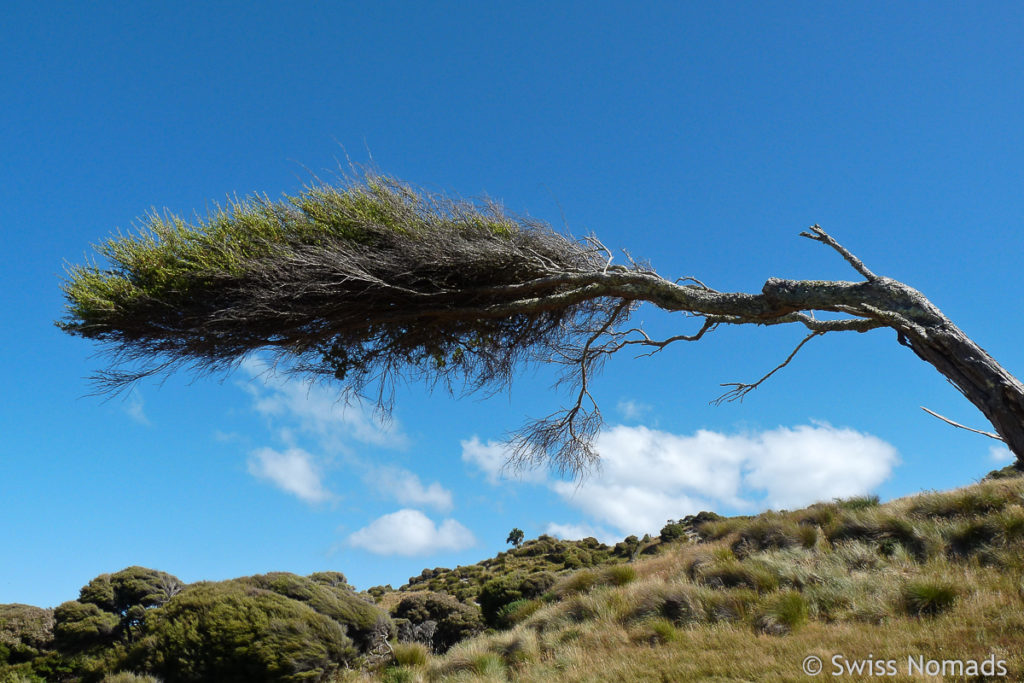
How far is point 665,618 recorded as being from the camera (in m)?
8.18

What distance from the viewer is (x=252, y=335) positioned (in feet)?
22.0

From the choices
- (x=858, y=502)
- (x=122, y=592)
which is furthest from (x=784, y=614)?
(x=122, y=592)

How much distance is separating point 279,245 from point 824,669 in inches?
267

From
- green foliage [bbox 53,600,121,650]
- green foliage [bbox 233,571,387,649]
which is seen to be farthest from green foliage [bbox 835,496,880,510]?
green foliage [bbox 53,600,121,650]

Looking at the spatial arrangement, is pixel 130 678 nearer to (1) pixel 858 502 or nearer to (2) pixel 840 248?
(2) pixel 840 248

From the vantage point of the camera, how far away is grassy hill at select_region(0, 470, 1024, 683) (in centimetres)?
597

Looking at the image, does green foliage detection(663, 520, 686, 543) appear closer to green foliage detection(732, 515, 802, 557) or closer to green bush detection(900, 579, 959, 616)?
green foliage detection(732, 515, 802, 557)

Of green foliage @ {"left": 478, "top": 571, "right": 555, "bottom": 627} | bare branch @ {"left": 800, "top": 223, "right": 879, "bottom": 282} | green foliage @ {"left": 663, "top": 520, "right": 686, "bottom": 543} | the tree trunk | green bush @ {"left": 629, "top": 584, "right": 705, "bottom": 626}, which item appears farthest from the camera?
green foliage @ {"left": 663, "top": 520, "right": 686, "bottom": 543}

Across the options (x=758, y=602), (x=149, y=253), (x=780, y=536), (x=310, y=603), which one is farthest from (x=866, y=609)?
(x=149, y=253)

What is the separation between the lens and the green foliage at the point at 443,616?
40.4ft

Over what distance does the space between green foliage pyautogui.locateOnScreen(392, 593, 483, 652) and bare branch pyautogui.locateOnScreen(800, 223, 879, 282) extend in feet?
32.9

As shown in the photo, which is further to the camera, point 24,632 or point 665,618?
point 24,632

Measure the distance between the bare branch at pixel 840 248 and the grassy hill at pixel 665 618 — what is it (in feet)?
10.8

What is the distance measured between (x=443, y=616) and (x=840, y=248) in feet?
37.0
